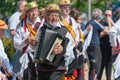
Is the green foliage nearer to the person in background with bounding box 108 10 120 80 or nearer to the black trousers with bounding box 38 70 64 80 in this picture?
the person in background with bounding box 108 10 120 80

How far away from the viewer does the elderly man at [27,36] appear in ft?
32.1

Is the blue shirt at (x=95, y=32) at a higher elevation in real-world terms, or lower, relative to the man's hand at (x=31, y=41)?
lower

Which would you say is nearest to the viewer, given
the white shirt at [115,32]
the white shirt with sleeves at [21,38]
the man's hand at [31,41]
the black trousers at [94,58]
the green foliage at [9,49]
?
the man's hand at [31,41]

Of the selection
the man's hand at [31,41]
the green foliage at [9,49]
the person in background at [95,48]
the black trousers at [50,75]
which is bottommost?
the person in background at [95,48]

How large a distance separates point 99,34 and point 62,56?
193 inches

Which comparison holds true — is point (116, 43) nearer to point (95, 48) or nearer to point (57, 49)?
point (57, 49)

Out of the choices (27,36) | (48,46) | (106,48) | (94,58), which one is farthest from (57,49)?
(106,48)

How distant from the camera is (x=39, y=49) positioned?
9008mm

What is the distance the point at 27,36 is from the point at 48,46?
92cm

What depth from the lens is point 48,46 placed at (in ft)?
29.3

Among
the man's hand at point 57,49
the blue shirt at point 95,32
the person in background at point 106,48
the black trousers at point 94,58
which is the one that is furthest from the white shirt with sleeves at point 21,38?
the person in background at point 106,48

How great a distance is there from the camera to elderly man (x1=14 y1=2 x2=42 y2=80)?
9.77 meters

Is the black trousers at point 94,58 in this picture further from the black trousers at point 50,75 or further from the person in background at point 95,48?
the black trousers at point 50,75

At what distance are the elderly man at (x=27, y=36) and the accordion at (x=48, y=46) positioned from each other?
0.65 meters
